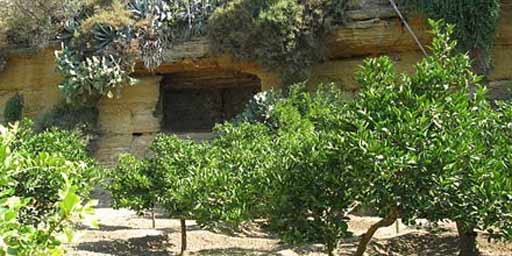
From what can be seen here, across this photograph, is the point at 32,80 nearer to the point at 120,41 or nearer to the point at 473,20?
the point at 120,41

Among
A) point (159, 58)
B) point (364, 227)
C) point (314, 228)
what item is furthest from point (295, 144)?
point (159, 58)

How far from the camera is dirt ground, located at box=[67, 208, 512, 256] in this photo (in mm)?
9742

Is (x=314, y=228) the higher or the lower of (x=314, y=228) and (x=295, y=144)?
the lower

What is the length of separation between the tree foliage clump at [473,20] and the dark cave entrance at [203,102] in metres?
6.92

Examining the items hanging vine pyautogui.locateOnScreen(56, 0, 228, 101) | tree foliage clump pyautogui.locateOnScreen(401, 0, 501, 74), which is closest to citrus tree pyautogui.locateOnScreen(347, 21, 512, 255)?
tree foliage clump pyautogui.locateOnScreen(401, 0, 501, 74)

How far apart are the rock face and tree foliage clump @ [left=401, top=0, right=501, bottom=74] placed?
0.73 metres

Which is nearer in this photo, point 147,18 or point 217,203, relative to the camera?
point 217,203

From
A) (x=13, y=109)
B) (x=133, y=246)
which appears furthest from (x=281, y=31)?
(x=13, y=109)

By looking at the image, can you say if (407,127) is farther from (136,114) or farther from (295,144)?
(136,114)

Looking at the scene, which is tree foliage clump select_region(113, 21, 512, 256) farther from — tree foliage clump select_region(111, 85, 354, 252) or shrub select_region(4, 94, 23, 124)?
shrub select_region(4, 94, 23, 124)

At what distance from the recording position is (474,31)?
578 inches

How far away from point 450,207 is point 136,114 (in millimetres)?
13873

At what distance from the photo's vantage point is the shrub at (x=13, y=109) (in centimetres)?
1777

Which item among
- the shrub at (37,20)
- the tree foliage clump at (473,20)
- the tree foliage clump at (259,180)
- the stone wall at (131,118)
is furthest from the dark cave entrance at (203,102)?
the tree foliage clump at (259,180)
